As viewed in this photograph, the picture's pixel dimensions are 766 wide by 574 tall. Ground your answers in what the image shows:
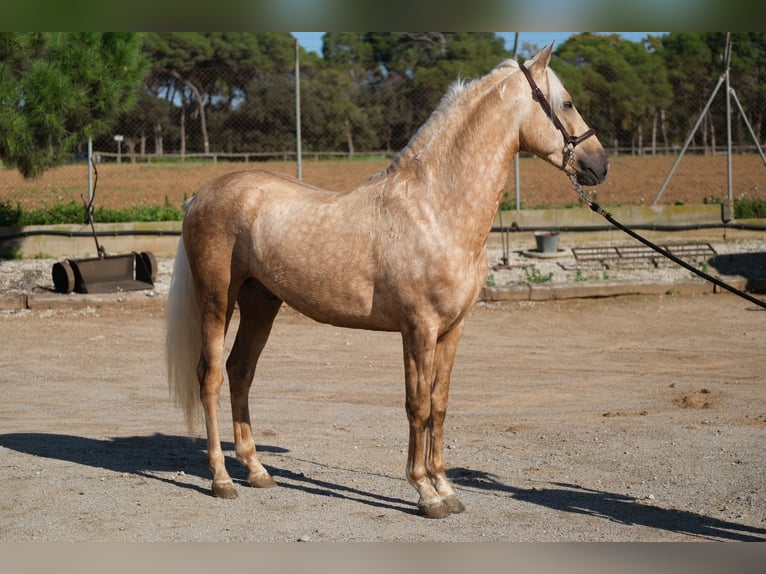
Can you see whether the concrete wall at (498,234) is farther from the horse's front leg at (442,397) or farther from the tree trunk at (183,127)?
the horse's front leg at (442,397)

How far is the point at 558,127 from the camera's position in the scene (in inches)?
181

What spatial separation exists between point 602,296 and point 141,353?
5.80 metres

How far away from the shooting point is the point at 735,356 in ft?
28.9

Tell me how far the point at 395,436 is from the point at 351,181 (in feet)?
43.6

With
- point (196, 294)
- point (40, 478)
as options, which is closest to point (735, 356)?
point (196, 294)

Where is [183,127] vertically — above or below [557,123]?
above

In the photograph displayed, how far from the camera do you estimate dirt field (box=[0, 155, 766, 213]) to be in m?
17.1

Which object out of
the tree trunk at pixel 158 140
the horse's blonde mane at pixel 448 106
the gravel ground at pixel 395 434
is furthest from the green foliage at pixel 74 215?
the horse's blonde mane at pixel 448 106

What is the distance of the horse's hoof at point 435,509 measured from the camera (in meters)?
4.68

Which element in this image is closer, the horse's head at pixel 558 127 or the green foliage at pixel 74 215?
the horse's head at pixel 558 127

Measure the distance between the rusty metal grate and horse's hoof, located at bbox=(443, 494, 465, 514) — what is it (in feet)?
29.1

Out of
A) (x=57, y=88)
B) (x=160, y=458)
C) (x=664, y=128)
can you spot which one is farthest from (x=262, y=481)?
(x=664, y=128)

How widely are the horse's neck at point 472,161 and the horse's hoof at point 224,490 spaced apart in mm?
1867

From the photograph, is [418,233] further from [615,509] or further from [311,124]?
[311,124]
